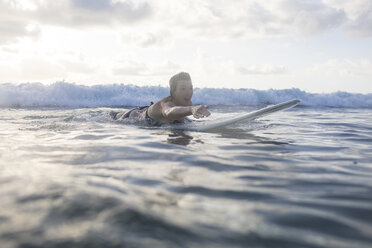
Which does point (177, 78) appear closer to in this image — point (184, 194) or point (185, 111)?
point (185, 111)

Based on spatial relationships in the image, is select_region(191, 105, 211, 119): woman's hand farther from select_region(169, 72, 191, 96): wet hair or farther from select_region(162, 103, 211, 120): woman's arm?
select_region(169, 72, 191, 96): wet hair

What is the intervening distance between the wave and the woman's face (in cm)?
1340

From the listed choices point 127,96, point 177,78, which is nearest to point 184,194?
point 177,78

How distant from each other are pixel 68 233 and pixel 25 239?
0.16 metres

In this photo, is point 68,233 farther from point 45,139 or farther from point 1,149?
point 45,139

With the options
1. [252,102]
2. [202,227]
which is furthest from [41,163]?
[252,102]

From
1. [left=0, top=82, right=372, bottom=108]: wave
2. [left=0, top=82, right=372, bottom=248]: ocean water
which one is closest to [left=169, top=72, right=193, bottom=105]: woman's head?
[left=0, top=82, right=372, bottom=248]: ocean water

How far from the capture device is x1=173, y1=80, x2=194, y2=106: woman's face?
5.48 metres

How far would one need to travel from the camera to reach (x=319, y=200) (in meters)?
1.67

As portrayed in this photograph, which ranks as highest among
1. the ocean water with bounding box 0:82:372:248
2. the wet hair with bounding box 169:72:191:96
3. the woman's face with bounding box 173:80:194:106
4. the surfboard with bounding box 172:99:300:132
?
the wet hair with bounding box 169:72:191:96

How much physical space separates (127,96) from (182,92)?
16.5m

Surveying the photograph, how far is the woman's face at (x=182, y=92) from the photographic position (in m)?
5.48

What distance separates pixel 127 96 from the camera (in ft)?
70.3

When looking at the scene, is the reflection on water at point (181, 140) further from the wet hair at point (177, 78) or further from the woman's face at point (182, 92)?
the wet hair at point (177, 78)
